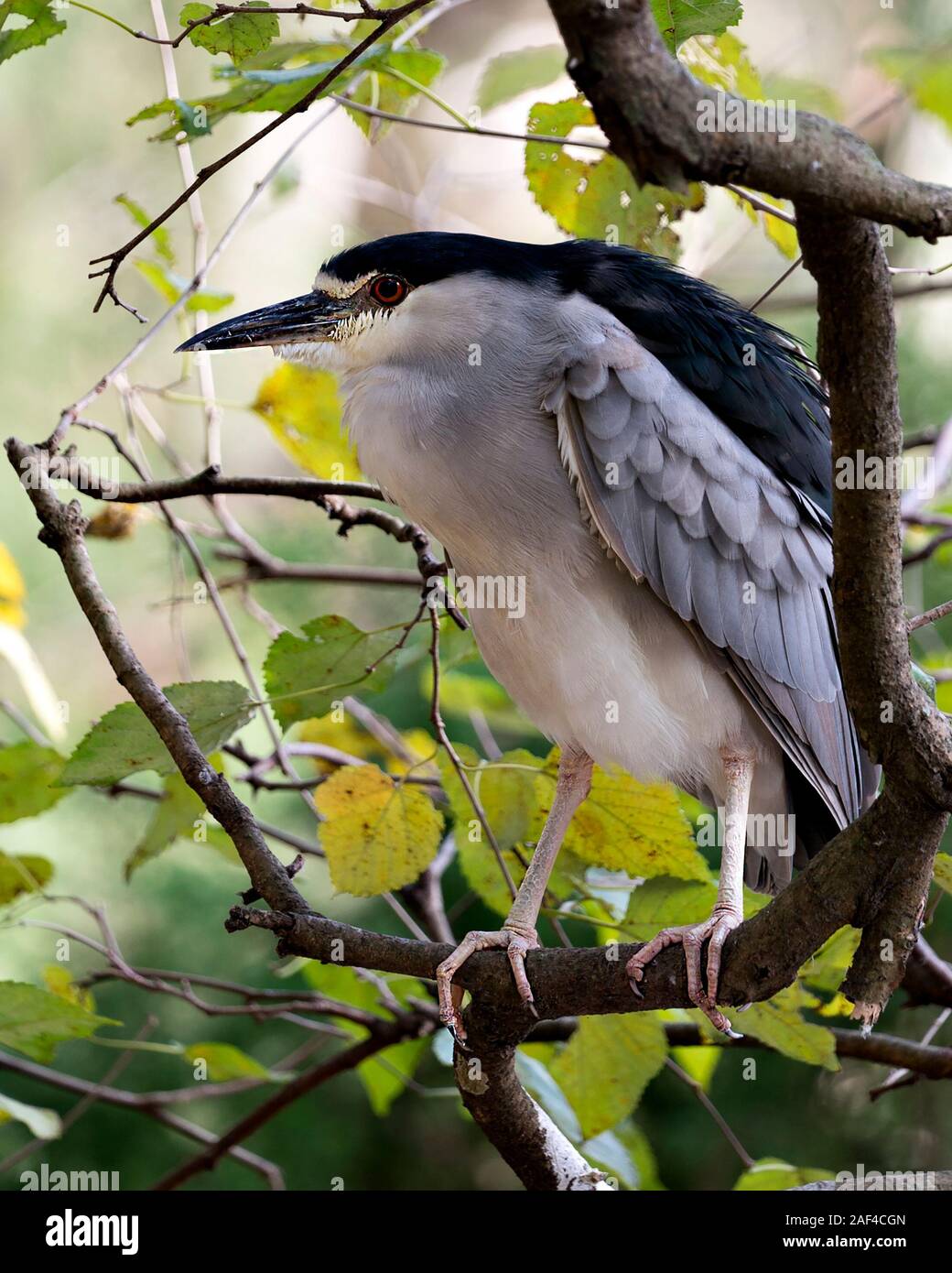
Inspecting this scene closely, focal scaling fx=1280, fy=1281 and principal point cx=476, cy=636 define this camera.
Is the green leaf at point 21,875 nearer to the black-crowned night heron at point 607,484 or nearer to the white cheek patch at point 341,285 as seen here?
the black-crowned night heron at point 607,484

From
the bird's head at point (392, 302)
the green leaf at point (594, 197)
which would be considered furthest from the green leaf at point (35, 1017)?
the green leaf at point (594, 197)

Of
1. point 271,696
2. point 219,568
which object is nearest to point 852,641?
point 271,696

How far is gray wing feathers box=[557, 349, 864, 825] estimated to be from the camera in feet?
6.23

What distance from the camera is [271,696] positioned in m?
1.88

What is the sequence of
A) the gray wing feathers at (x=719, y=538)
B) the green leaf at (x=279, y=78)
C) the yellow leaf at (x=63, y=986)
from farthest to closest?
the yellow leaf at (x=63, y=986)
the gray wing feathers at (x=719, y=538)
the green leaf at (x=279, y=78)

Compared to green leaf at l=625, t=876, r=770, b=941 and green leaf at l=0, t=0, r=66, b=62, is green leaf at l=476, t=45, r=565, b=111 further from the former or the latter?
green leaf at l=625, t=876, r=770, b=941

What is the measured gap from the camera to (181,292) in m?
2.13

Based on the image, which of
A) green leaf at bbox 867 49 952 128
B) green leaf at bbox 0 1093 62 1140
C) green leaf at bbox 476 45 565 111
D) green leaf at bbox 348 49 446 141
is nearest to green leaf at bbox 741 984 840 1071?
green leaf at bbox 0 1093 62 1140

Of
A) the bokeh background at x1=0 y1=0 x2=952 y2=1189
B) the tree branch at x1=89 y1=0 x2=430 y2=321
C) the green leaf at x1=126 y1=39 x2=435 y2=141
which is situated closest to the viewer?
the tree branch at x1=89 y1=0 x2=430 y2=321

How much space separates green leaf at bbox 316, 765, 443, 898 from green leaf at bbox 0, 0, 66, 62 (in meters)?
1.04

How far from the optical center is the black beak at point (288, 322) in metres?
2.04

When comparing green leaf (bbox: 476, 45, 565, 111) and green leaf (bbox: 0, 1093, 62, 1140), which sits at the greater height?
green leaf (bbox: 476, 45, 565, 111)

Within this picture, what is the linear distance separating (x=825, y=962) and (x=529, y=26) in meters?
4.77

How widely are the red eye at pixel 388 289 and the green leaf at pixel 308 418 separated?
32 centimetres
